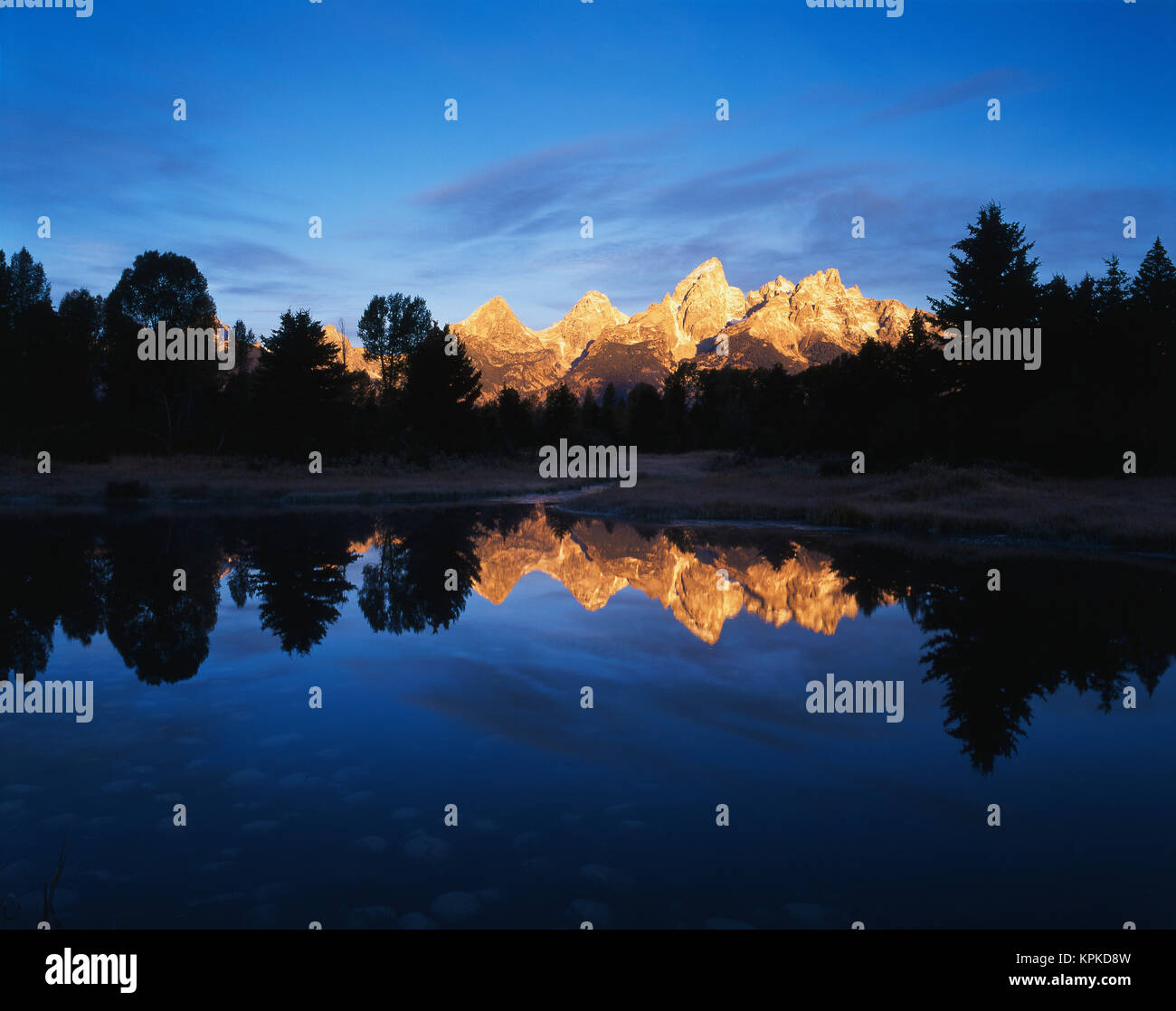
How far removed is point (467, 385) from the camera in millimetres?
81062

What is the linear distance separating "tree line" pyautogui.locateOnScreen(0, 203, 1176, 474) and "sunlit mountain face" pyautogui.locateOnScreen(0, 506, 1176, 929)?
35.0 metres

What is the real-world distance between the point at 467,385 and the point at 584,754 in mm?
74482

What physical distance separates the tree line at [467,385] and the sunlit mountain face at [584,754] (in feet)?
115

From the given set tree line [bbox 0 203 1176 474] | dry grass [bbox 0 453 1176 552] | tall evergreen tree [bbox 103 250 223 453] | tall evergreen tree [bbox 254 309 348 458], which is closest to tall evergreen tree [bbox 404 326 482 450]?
tree line [bbox 0 203 1176 474]

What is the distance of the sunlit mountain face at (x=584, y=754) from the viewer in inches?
237

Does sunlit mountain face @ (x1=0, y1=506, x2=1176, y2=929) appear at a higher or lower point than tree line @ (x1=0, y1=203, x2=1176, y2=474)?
lower

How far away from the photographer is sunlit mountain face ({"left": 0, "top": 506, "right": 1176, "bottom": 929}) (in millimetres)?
6027

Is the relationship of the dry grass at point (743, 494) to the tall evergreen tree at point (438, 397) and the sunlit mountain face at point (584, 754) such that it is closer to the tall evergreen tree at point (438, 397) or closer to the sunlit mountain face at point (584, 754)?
the tall evergreen tree at point (438, 397)

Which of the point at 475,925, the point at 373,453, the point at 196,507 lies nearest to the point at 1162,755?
the point at 475,925
